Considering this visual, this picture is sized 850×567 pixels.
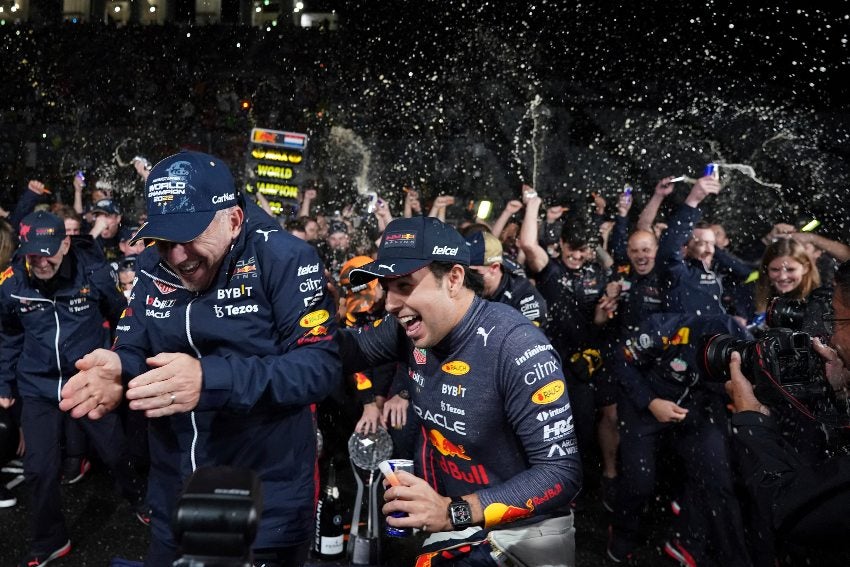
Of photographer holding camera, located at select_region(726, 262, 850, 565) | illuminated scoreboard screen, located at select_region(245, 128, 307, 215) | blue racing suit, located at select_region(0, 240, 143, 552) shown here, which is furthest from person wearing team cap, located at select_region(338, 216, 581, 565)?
illuminated scoreboard screen, located at select_region(245, 128, 307, 215)

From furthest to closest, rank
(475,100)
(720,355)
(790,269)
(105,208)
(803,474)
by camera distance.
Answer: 1. (475,100)
2. (105,208)
3. (790,269)
4. (720,355)
5. (803,474)

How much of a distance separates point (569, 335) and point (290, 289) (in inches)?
139

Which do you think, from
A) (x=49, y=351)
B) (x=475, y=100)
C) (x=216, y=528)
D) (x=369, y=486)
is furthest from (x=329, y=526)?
(x=475, y=100)

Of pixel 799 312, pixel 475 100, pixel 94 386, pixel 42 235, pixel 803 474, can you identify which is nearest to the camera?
pixel 94 386

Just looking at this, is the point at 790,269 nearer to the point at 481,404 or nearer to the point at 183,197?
the point at 481,404

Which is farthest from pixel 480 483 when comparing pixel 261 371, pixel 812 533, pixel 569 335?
pixel 569 335

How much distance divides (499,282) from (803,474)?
2.57 m

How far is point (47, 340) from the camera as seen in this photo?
4250mm

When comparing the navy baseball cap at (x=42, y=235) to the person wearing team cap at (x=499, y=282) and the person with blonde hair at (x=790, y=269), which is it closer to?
the person wearing team cap at (x=499, y=282)

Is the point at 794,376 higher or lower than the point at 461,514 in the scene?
higher

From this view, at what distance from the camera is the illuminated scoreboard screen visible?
1196 centimetres

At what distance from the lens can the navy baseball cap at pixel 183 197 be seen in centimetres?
197

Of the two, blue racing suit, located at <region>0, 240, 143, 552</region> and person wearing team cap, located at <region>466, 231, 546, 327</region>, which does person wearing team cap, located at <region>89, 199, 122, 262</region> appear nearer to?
blue racing suit, located at <region>0, 240, 143, 552</region>

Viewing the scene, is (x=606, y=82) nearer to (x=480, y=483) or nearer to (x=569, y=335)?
(x=569, y=335)
